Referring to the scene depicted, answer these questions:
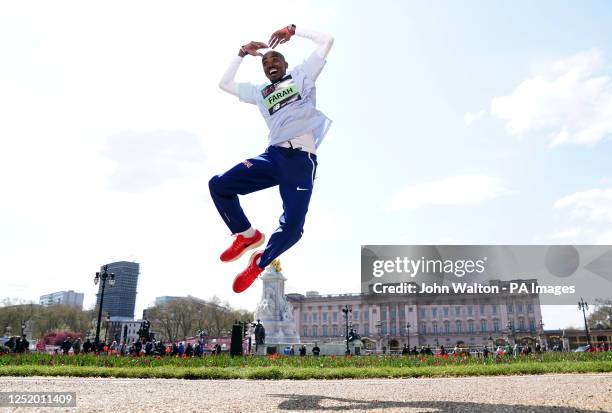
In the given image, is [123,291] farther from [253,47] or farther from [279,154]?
[279,154]

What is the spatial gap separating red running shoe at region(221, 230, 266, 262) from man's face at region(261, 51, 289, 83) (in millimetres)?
2036

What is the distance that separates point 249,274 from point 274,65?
2.69 m

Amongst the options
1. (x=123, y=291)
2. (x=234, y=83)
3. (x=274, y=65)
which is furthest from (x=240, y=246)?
(x=123, y=291)

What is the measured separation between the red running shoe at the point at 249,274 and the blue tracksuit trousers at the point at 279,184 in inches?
6.3

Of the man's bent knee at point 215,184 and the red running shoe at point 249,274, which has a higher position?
the man's bent knee at point 215,184

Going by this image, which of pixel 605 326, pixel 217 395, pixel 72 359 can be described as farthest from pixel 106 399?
pixel 605 326

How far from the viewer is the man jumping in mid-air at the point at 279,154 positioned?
18.0 ft

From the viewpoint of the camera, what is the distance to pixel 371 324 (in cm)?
9538

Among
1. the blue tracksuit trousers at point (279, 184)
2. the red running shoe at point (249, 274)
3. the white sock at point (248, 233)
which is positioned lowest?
the red running shoe at point (249, 274)

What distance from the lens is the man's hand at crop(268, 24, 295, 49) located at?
6098 millimetres

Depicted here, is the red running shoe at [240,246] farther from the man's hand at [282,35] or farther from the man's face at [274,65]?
the man's hand at [282,35]

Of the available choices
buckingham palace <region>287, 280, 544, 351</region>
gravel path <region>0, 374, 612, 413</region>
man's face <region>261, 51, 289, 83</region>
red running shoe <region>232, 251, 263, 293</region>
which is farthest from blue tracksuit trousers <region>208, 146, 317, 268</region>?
buckingham palace <region>287, 280, 544, 351</region>

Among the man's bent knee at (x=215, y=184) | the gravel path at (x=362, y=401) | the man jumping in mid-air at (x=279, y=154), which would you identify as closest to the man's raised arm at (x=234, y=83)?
the man jumping in mid-air at (x=279, y=154)

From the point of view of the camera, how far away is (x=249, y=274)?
5906 mm
